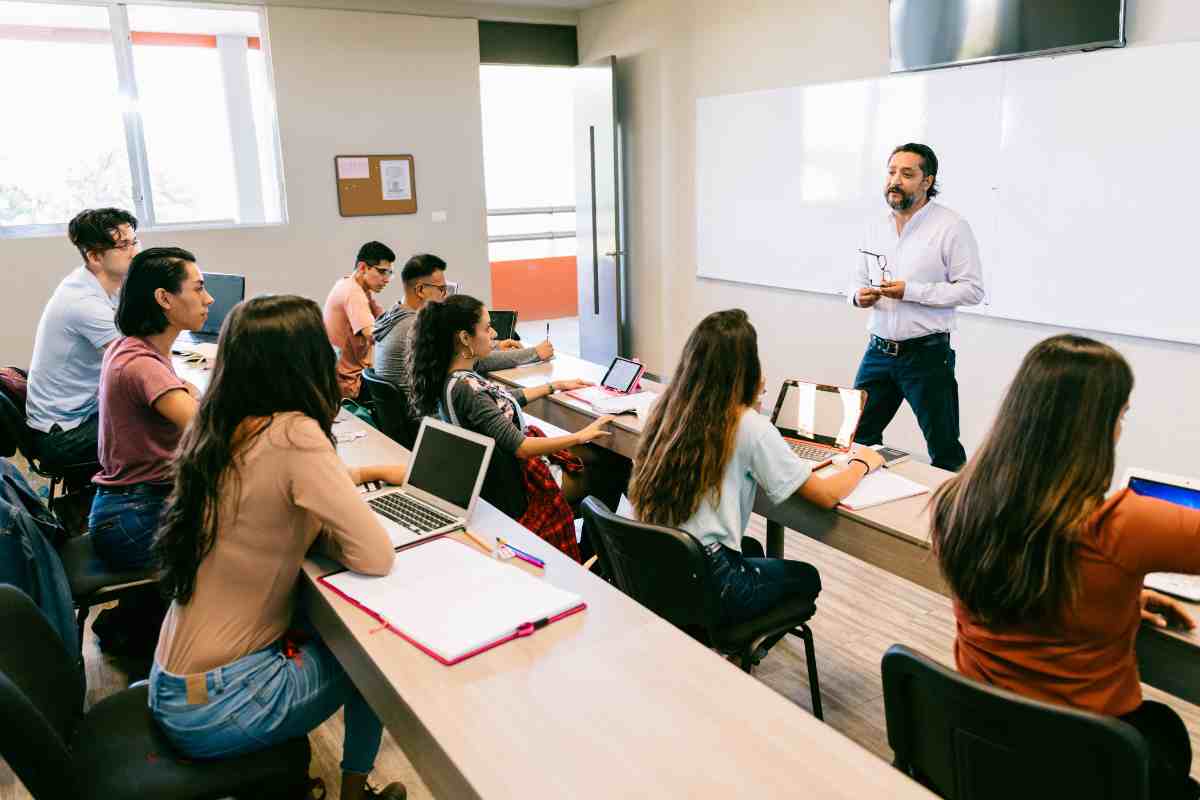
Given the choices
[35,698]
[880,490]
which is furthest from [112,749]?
[880,490]

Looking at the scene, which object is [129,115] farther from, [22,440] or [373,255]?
[22,440]

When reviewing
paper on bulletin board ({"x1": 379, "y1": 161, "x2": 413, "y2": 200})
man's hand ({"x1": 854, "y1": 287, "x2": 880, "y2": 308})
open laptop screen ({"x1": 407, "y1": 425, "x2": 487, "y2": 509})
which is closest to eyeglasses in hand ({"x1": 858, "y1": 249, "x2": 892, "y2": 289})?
man's hand ({"x1": 854, "y1": 287, "x2": 880, "y2": 308})

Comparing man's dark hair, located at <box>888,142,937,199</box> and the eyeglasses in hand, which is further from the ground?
man's dark hair, located at <box>888,142,937,199</box>

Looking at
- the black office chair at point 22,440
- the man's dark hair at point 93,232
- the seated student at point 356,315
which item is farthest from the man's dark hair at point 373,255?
the black office chair at point 22,440

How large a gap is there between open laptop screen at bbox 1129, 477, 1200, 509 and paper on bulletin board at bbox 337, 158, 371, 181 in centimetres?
571

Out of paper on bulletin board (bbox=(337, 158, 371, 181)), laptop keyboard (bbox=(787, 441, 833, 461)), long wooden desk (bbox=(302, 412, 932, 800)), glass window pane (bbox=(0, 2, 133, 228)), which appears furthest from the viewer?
paper on bulletin board (bbox=(337, 158, 371, 181))

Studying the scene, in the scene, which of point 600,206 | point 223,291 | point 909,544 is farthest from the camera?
point 600,206

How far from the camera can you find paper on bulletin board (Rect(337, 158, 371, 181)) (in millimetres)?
6281

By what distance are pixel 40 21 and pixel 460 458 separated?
5.36m

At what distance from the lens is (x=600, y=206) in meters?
6.79

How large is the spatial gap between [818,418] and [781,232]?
3026 millimetres

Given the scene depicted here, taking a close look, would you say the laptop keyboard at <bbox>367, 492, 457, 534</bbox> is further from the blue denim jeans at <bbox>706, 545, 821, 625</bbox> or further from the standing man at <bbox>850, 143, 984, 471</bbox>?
the standing man at <bbox>850, 143, 984, 471</bbox>

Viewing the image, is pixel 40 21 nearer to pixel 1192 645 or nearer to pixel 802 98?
pixel 802 98

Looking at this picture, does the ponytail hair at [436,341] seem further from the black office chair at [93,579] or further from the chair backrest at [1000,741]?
the chair backrest at [1000,741]
